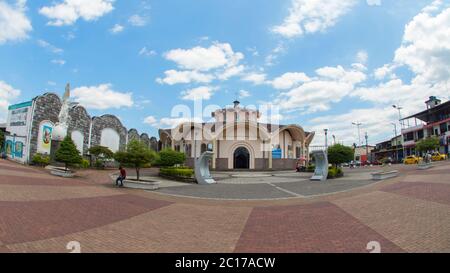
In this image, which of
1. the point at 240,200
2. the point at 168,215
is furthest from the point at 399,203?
the point at 168,215

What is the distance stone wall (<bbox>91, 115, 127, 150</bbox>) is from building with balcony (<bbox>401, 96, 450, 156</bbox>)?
5360cm

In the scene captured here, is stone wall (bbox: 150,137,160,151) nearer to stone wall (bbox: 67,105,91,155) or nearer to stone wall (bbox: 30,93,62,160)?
stone wall (bbox: 67,105,91,155)

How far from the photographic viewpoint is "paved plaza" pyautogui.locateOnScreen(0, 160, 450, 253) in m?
5.53

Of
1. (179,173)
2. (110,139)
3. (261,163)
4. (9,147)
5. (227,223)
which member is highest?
(110,139)

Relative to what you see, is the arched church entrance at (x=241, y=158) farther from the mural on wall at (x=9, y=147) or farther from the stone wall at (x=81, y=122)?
the mural on wall at (x=9, y=147)

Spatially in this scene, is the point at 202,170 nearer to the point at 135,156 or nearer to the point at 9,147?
the point at 135,156

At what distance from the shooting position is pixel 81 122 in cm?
3269

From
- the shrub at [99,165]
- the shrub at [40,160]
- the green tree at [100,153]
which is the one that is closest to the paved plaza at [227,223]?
the shrub at [40,160]

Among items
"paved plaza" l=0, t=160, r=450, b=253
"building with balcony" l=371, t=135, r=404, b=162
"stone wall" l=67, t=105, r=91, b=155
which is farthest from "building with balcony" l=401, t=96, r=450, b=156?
"stone wall" l=67, t=105, r=91, b=155

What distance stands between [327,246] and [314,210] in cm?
382

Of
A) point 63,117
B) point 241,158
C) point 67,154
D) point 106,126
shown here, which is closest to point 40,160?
point 63,117

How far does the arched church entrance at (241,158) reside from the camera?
130ft

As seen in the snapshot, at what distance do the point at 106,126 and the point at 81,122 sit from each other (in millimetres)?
4371

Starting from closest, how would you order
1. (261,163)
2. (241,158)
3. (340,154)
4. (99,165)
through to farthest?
(340,154)
(99,165)
(261,163)
(241,158)
